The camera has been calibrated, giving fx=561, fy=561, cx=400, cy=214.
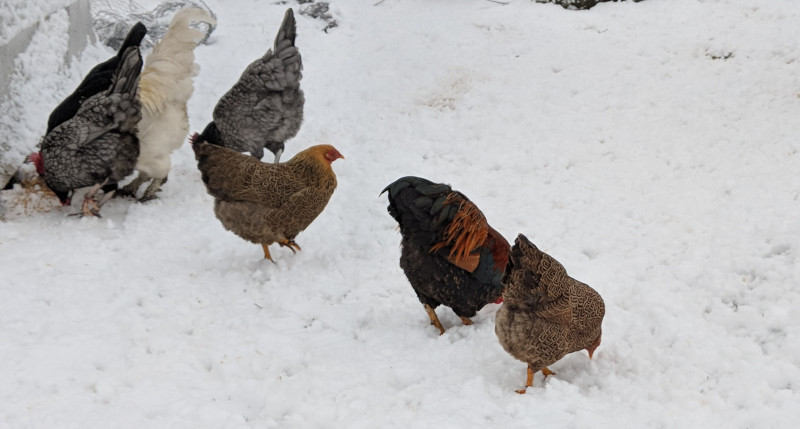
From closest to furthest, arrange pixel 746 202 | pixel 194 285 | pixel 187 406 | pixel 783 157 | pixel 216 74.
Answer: pixel 187 406 → pixel 194 285 → pixel 746 202 → pixel 783 157 → pixel 216 74

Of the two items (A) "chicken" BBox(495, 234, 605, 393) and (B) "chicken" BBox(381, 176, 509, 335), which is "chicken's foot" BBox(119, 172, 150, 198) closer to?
(B) "chicken" BBox(381, 176, 509, 335)

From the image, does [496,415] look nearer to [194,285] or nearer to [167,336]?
[167,336]

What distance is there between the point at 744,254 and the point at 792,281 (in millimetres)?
671

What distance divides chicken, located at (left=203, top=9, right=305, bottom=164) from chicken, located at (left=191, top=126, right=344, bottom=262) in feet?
6.97

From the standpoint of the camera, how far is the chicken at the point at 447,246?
530 cm

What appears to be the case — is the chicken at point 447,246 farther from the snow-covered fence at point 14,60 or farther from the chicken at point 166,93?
the snow-covered fence at point 14,60

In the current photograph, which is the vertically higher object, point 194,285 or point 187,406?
point 187,406

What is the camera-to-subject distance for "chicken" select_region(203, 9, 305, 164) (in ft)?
27.3

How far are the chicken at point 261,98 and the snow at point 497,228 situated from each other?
3.30ft

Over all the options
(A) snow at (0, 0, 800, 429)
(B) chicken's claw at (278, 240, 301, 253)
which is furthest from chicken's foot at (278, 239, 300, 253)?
(A) snow at (0, 0, 800, 429)

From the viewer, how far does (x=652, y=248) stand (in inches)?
271

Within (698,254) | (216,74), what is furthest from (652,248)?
(216,74)

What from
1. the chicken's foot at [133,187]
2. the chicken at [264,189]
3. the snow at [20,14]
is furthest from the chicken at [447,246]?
the snow at [20,14]

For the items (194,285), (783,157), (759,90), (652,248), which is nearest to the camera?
(194,285)
